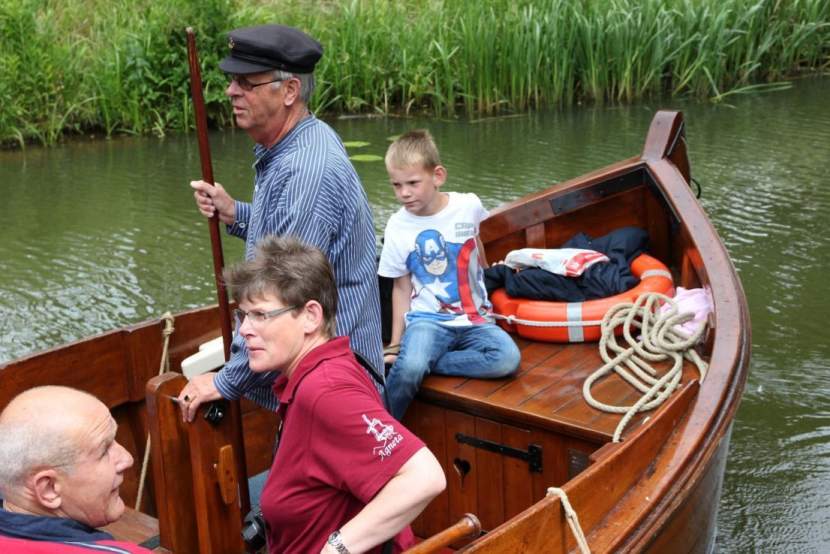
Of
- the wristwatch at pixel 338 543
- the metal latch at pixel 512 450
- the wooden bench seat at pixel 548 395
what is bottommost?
the metal latch at pixel 512 450

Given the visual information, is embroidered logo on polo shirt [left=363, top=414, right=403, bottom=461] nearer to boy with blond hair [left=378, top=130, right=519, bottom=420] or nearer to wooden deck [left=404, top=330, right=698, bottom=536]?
wooden deck [left=404, top=330, right=698, bottom=536]

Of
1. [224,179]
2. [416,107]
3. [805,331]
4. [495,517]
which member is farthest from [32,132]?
[495,517]

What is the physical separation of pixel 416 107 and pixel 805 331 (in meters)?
6.00

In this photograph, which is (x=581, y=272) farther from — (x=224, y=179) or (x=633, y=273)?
(x=224, y=179)

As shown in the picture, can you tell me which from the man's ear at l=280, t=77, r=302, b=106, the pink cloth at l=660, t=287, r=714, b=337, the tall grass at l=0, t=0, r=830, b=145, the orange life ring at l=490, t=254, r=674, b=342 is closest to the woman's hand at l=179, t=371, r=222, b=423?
the man's ear at l=280, t=77, r=302, b=106

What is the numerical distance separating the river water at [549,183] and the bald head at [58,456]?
2857 millimetres

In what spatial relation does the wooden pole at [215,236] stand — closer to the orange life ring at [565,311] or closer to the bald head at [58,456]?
the bald head at [58,456]

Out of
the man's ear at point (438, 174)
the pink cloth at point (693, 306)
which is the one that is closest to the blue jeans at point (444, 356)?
the man's ear at point (438, 174)

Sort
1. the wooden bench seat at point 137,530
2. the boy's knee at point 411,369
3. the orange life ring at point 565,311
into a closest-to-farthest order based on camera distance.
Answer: the wooden bench seat at point 137,530, the boy's knee at point 411,369, the orange life ring at point 565,311

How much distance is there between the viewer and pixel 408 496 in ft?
5.95

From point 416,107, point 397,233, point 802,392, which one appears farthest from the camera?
point 416,107

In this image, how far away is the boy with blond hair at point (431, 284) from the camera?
324 cm

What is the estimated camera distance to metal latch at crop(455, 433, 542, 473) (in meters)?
3.03

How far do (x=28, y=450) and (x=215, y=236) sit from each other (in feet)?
3.94
